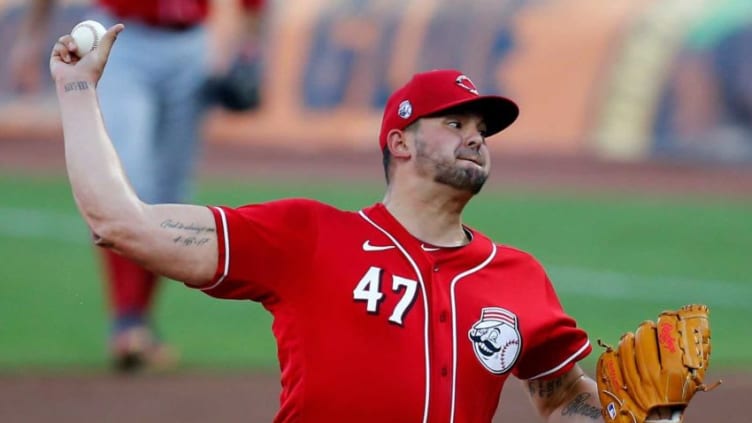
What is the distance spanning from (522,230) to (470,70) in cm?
561

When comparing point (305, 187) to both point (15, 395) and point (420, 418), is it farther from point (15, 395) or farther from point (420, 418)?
point (420, 418)

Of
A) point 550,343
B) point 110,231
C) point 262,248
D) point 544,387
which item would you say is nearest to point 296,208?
point 262,248

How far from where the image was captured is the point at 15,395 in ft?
22.0

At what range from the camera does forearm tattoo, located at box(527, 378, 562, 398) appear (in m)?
4.04

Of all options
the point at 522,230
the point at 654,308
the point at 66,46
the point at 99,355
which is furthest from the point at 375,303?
the point at 522,230

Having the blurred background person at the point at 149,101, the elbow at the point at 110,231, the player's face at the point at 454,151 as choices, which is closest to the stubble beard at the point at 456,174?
the player's face at the point at 454,151

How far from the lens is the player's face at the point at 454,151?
375 centimetres

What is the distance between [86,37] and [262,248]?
0.64 meters

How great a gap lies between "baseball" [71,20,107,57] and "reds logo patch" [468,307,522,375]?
114 cm

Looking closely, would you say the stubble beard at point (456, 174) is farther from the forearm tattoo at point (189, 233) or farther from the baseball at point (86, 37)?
the baseball at point (86, 37)

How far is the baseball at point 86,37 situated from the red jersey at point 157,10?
11.8 ft

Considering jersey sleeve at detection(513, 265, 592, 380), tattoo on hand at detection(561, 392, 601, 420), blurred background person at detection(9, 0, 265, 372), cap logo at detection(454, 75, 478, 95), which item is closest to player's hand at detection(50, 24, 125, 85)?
cap logo at detection(454, 75, 478, 95)

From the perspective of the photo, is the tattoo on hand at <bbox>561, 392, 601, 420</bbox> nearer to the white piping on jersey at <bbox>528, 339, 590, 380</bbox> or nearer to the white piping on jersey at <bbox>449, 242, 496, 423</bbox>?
the white piping on jersey at <bbox>528, 339, 590, 380</bbox>

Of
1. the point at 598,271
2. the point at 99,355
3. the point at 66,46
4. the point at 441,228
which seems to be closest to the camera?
the point at 66,46
